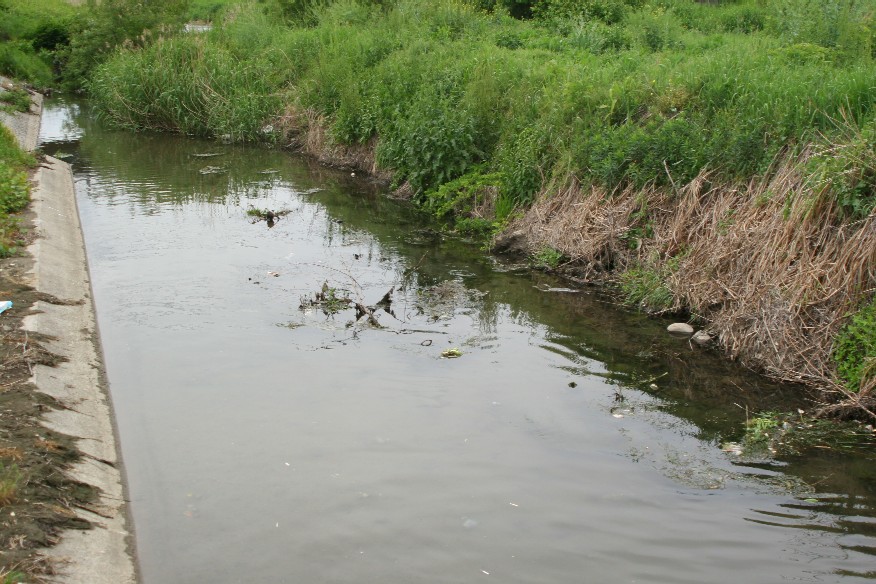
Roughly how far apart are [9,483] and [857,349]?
22.8ft

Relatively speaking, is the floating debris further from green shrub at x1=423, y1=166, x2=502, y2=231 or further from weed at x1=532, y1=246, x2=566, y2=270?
weed at x1=532, y1=246, x2=566, y2=270

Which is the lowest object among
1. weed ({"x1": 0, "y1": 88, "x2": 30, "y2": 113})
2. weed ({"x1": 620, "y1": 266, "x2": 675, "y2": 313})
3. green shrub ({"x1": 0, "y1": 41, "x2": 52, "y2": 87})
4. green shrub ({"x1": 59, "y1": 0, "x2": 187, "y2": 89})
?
weed ({"x1": 620, "y1": 266, "x2": 675, "y2": 313})

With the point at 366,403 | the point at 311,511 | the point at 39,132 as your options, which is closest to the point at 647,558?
the point at 311,511

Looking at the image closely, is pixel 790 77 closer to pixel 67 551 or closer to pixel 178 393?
pixel 178 393

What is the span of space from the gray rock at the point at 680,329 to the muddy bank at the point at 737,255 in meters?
0.17

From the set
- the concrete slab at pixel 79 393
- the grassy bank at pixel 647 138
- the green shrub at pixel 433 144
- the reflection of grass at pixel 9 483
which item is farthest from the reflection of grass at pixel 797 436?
the green shrub at pixel 433 144

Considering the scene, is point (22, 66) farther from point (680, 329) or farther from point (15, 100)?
point (680, 329)

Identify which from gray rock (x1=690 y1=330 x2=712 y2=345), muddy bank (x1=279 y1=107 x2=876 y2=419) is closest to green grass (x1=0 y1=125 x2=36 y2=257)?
muddy bank (x1=279 y1=107 x2=876 y2=419)

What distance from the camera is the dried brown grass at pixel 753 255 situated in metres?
8.23

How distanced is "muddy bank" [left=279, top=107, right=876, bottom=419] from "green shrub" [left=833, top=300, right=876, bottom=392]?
0.29ft

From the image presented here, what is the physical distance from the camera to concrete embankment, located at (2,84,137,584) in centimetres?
541

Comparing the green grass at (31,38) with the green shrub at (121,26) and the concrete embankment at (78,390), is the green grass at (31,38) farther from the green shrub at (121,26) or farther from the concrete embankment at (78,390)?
the concrete embankment at (78,390)

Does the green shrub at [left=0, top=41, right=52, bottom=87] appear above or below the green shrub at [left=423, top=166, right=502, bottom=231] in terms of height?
above

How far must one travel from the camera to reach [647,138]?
11047mm
